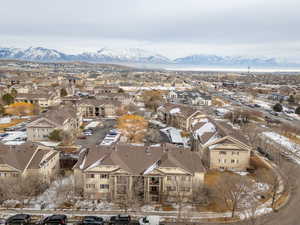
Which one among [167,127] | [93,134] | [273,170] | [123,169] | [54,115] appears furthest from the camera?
[167,127]

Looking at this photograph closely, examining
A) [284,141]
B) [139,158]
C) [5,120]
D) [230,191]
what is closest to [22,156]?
[139,158]

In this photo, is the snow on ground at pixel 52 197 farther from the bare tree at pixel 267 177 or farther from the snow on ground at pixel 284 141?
the snow on ground at pixel 284 141

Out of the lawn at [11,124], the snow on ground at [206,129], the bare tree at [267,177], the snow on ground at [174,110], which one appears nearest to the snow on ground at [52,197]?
the snow on ground at [206,129]

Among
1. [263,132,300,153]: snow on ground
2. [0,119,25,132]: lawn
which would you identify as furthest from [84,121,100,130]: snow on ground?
[263,132,300,153]: snow on ground

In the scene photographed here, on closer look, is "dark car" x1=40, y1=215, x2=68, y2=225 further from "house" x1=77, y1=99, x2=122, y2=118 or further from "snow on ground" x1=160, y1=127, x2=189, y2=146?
"house" x1=77, y1=99, x2=122, y2=118

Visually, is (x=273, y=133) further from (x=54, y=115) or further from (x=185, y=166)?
(x=54, y=115)

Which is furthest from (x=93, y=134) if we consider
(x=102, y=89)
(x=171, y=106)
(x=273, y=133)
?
(x=102, y=89)
